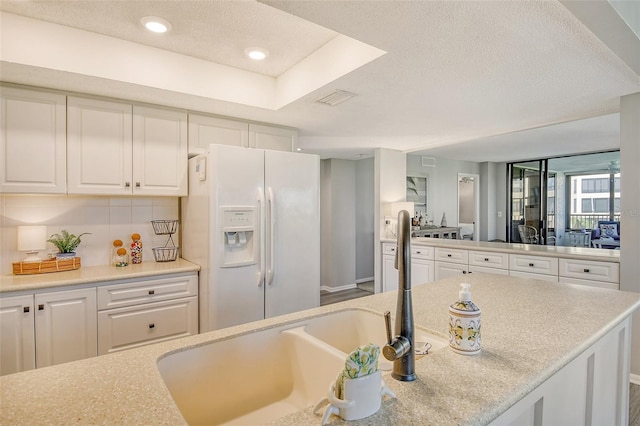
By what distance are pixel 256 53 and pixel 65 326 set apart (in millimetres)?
2167

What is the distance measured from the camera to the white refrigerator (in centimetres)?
242

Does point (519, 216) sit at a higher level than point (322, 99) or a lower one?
→ lower

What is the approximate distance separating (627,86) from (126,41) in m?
3.43

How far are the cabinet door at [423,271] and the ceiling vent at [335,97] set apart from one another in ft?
7.71

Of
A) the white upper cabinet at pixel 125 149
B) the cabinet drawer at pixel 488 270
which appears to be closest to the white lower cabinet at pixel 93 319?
the white upper cabinet at pixel 125 149

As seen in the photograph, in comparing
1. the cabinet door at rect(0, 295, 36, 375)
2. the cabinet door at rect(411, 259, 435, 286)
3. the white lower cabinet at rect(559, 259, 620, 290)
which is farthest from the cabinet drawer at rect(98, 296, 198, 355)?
the white lower cabinet at rect(559, 259, 620, 290)

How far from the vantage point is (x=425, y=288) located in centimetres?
179

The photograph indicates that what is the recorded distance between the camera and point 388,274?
4562 millimetres

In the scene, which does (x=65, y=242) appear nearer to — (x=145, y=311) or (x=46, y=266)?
(x=46, y=266)

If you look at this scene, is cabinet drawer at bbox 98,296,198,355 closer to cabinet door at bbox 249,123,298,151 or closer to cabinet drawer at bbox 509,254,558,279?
cabinet door at bbox 249,123,298,151

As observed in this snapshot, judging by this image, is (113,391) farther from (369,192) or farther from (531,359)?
(369,192)

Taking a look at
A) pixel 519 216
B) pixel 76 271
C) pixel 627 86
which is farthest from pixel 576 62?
pixel 519 216

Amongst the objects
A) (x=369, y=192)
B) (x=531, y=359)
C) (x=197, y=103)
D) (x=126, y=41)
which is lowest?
(x=531, y=359)

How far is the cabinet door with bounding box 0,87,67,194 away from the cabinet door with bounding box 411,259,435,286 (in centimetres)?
362
